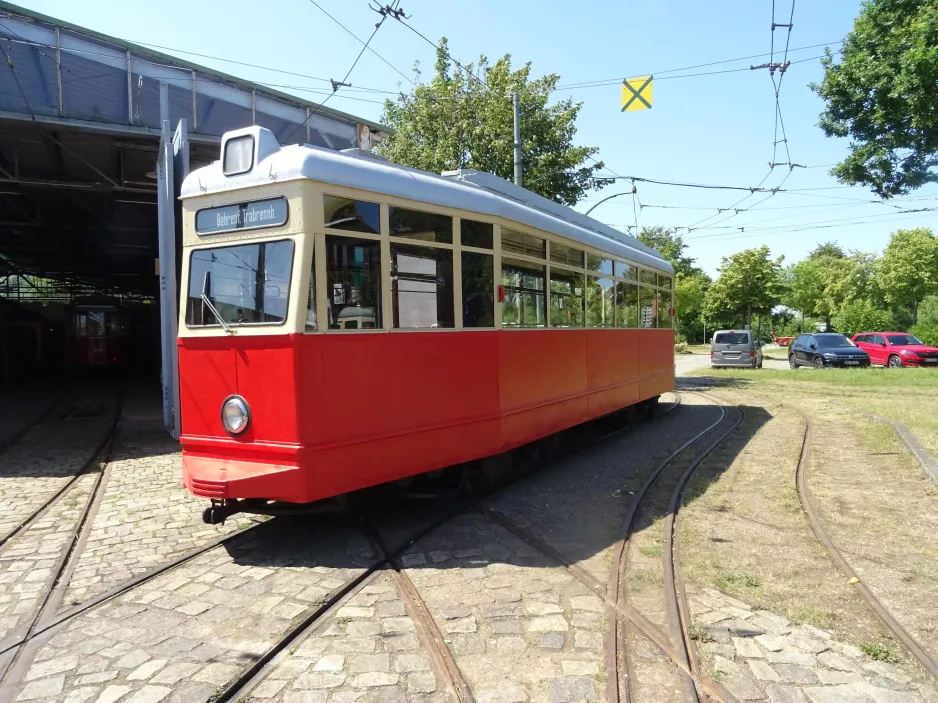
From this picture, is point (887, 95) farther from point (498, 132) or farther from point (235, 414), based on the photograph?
point (235, 414)

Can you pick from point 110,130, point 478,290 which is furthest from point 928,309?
point 110,130

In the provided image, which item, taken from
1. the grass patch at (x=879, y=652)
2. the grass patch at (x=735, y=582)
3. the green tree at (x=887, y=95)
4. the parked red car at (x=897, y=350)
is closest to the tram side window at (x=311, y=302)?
the grass patch at (x=735, y=582)

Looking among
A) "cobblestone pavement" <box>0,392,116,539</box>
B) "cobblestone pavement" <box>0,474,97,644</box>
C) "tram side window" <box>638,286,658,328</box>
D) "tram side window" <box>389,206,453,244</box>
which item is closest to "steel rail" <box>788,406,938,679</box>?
"tram side window" <box>638,286,658,328</box>

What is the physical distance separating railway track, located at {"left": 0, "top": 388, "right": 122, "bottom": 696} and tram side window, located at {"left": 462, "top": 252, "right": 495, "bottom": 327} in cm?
354

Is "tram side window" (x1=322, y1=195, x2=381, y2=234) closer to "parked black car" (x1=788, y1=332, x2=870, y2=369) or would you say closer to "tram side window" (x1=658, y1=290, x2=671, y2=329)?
"tram side window" (x1=658, y1=290, x2=671, y2=329)

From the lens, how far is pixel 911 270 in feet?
129

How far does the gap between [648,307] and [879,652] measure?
Result: 7.77 metres

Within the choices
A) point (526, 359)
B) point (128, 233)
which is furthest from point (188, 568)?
point (128, 233)

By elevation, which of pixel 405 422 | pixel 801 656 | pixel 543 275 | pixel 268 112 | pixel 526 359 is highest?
pixel 268 112

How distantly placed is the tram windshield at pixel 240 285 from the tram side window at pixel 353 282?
12.4 inches

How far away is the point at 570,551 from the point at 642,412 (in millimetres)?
7258

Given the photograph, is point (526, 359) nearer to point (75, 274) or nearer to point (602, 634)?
point (602, 634)

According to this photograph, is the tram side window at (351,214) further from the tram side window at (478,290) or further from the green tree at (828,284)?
the green tree at (828,284)

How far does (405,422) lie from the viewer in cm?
509
